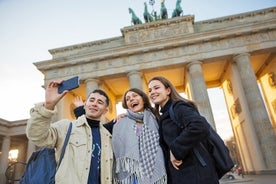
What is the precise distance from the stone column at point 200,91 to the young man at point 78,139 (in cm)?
1472

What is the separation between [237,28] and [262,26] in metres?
2.09

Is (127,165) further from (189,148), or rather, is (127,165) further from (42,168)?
(42,168)

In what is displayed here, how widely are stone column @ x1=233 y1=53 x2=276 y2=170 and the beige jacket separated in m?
16.3

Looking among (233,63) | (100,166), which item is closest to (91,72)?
(233,63)

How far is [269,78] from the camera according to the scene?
67.9ft

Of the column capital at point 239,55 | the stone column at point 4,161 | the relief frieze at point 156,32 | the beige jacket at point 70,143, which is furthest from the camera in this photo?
the stone column at point 4,161

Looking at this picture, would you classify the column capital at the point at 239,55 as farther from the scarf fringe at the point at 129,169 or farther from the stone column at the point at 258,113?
the scarf fringe at the point at 129,169

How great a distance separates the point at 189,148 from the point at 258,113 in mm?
16277

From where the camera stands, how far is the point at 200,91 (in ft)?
56.2

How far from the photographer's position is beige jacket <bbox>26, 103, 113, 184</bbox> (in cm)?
211

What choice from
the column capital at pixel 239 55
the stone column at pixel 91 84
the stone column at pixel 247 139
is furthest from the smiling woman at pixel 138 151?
the column capital at pixel 239 55

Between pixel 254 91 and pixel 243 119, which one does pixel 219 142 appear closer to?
pixel 254 91

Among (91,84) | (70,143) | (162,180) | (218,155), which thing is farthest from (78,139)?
(91,84)

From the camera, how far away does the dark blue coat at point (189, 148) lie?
2.18m
